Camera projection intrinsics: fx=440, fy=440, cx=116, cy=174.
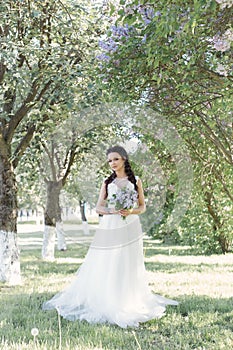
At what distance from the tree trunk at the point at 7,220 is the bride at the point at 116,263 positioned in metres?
2.98

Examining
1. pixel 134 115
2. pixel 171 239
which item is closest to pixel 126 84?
pixel 134 115

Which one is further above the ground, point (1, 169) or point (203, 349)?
point (1, 169)

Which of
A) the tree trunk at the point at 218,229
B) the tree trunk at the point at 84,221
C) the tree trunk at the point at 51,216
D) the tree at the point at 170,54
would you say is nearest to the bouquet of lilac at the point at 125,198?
the tree trunk at the point at 84,221

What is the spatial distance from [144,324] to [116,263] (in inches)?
32.4

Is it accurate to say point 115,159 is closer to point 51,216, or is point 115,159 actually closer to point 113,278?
point 113,278

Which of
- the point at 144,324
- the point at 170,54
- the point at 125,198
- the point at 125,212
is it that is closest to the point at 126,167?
the point at 125,198

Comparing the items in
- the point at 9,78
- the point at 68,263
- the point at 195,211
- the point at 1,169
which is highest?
the point at 9,78

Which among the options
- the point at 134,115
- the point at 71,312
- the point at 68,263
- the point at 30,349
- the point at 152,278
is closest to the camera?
the point at 30,349

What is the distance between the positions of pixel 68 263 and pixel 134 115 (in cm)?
649

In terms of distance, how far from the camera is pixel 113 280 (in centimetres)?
548

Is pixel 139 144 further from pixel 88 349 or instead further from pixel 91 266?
pixel 88 349

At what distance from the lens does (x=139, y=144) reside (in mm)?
6504

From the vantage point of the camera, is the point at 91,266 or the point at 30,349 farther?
the point at 91,266

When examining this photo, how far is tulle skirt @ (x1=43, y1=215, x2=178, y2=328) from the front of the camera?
5.38 meters
